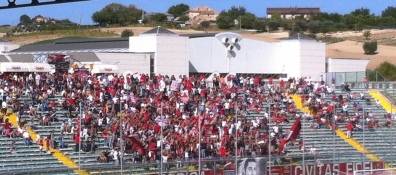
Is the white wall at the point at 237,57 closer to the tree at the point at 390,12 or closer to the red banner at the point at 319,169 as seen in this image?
the red banner at the point at 319,169

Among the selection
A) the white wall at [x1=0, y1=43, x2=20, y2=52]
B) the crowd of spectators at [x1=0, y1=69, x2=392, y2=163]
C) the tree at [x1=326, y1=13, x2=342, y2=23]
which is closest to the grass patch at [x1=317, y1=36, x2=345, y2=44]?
the tree at [x1=326, y1=13, x2=342, y2=23]

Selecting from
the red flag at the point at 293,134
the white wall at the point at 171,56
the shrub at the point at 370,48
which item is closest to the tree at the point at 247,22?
the shrub at the point at 370,48

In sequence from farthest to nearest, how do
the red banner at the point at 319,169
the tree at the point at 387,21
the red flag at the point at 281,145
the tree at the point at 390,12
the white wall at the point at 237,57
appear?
the tree at the point at 390,12, the tree at the point at 387,21, the white wall at the point at 237,57, the red flag at the point at 281,145, the red banner at the point at 319,169

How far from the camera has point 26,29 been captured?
109 metres

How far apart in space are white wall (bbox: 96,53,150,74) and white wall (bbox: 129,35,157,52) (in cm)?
60

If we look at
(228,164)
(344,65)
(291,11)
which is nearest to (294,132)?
(228,164)

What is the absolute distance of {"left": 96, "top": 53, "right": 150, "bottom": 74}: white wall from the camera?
44312 millimetres

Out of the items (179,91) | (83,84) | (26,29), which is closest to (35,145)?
(83,84)

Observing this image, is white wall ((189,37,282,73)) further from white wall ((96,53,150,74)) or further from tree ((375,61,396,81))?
tree ((375,61,396,81))

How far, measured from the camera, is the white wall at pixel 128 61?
4431cm

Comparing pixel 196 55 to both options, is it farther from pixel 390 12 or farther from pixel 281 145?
pixel 390 12

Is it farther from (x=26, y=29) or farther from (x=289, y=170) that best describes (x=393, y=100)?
(x=26, y=29)

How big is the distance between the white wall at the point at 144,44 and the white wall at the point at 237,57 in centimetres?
Answer: 303

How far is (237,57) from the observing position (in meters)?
50.5
